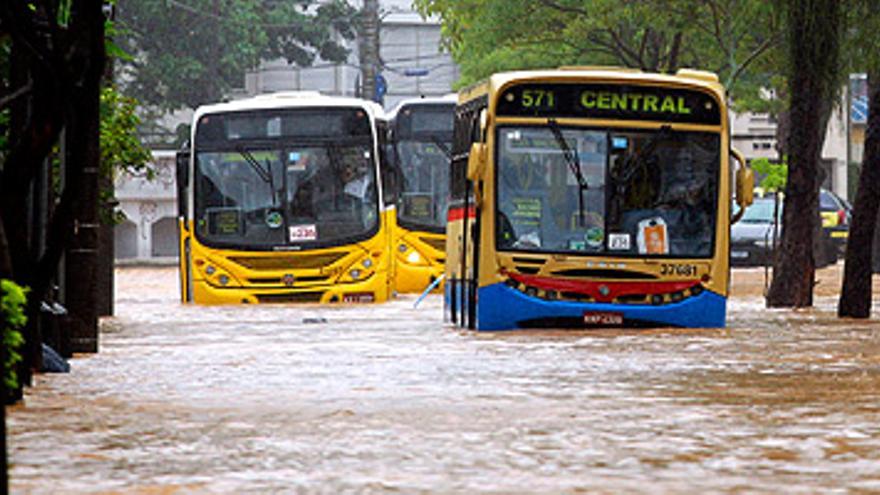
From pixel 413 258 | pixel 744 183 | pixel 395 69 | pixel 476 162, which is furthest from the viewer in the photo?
pixel 395 69

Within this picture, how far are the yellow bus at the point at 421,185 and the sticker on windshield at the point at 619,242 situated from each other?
1387 centimetres

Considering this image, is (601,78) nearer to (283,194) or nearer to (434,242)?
(283,194)

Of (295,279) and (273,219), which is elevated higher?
(273,219)

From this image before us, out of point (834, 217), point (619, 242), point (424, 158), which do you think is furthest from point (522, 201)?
point (834, 217)

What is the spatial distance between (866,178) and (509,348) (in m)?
6.78

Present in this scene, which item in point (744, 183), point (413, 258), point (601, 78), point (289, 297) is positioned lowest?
point (289, 297)

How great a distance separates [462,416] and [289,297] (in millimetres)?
19827

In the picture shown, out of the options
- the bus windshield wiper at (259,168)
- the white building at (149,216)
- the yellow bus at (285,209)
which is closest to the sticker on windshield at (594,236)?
the yellow bus at (285,209)

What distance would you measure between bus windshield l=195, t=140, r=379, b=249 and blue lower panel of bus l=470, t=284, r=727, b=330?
9249 mm

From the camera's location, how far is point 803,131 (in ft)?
90.7

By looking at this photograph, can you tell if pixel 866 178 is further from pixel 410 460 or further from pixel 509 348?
pixel 410 460

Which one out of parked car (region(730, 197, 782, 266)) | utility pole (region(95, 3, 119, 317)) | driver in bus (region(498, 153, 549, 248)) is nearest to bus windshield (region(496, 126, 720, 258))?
driver in bus (region(498, 153, 549, 248))

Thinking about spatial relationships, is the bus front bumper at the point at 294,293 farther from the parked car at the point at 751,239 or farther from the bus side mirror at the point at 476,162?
the parked car at the point at 751,239

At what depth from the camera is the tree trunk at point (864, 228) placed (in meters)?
25.2
